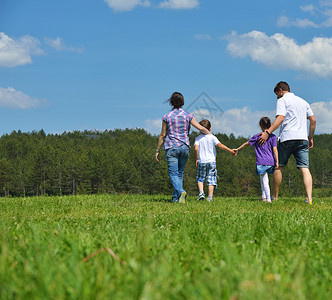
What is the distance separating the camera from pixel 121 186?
135875 millimetres

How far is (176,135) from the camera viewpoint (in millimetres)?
9539

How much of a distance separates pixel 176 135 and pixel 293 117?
3.03m

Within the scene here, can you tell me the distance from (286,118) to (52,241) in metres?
7.46

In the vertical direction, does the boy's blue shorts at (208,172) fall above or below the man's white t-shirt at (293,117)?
below

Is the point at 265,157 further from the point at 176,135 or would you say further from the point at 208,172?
the point at 176,135

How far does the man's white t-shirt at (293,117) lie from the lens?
355 inches

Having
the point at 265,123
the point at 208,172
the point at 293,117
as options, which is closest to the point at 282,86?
the point at 293,117

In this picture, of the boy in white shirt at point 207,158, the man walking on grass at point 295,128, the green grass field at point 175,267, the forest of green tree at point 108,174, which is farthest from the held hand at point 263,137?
the forest of green tree at point 108,174

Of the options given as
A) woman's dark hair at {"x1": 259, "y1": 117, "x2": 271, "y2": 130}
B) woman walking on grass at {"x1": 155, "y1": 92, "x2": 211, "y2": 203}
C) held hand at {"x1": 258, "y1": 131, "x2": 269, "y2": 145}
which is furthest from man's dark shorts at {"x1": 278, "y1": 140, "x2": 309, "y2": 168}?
woman walking on grass at {"x1": 155, "y1": 92, "x2": 211, "y2": 203}

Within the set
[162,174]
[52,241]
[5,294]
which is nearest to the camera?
[5,294]

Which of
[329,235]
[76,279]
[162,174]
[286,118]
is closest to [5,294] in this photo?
[76,279]

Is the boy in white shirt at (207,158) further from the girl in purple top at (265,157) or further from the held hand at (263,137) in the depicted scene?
the held hand at (263,137)

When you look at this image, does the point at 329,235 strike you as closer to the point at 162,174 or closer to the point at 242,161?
the point at 162,174

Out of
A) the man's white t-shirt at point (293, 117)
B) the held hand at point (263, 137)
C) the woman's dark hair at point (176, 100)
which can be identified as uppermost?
the woman's dark hair at point (176, 100)
